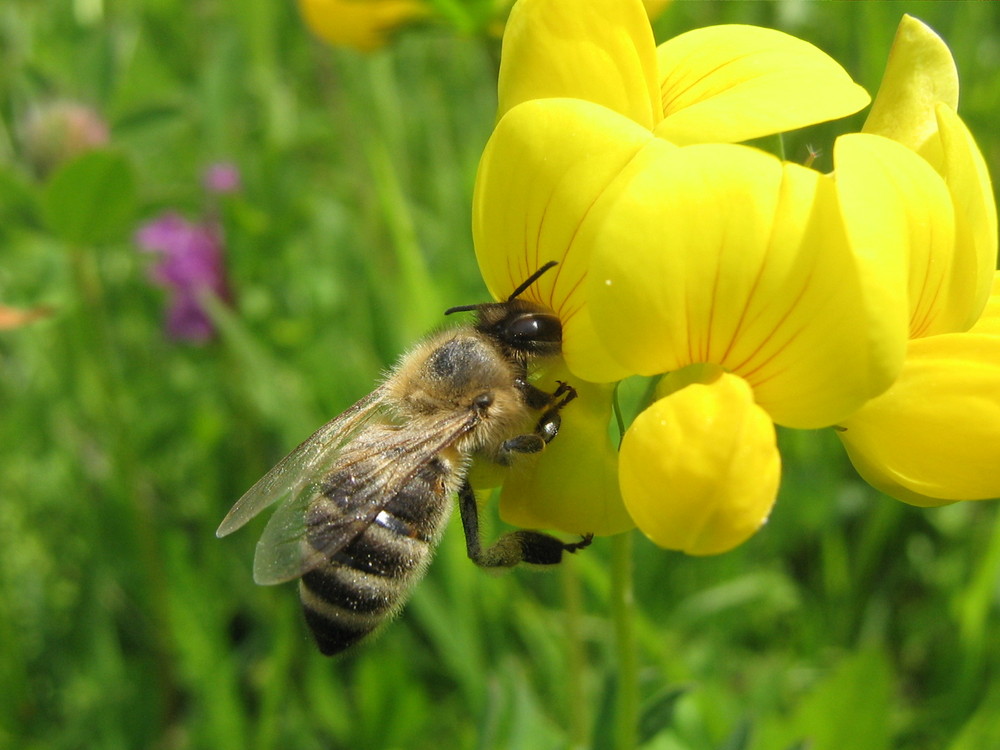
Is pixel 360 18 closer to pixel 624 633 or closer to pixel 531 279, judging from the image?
pixel 531 279

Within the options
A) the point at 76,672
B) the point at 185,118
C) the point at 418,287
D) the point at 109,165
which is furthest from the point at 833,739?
the point at 185,118

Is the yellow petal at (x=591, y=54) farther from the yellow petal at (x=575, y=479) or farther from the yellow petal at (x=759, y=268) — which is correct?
the yellow petal at (x=575, y=479)

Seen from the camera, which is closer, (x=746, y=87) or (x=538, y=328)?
(x=746, y=87)

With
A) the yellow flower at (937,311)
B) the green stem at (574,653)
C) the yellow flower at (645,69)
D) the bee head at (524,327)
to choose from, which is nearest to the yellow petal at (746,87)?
the yellow flower at (645,69)

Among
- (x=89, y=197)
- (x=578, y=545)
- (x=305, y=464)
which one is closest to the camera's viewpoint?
(x=578, y=545)

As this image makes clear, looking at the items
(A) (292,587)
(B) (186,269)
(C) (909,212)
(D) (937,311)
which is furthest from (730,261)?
(B) (186,269)

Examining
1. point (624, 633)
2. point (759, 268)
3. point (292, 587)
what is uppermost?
point (759, 268)

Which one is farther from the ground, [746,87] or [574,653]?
[746,87]
